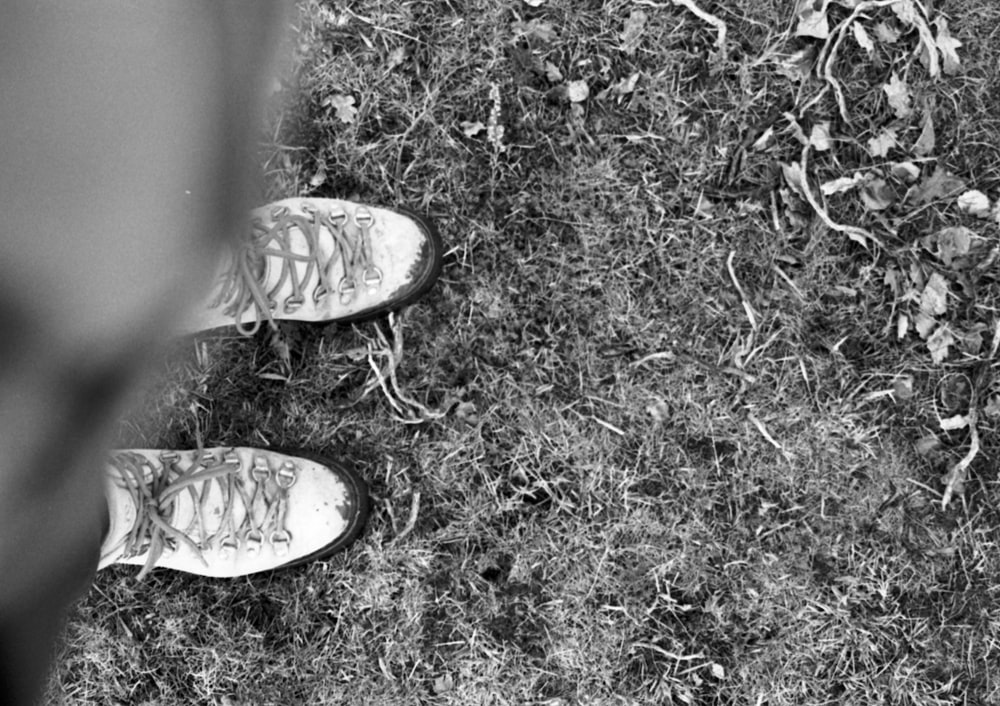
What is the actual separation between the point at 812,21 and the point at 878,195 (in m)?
0.59

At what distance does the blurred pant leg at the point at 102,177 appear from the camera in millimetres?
1099

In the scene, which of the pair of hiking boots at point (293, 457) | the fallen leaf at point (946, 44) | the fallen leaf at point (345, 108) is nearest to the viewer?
the pair of hiking boots at point (293, 457)

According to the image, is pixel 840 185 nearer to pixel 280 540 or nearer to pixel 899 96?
pixel 899 96

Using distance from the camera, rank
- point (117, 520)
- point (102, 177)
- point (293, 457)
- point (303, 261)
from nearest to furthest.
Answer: point (102, 177)
point (117, 520)
point (303, 261)
point (293, 457)

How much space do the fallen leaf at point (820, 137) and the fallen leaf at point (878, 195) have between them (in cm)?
18

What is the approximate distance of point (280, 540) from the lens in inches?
98.5

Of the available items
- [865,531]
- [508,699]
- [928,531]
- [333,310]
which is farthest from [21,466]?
[928,531]

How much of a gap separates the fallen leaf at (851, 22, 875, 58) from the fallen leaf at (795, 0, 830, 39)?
86 mm

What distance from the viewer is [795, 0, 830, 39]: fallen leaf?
2.53m

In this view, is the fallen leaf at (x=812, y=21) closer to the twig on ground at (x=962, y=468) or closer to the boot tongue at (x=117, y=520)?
the twig on ground at (x=962, y=468)

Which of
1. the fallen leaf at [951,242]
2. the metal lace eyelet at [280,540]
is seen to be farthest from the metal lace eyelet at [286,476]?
the fallen leaf at [951,242]

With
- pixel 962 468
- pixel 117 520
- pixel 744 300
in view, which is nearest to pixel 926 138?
pixel 744 300

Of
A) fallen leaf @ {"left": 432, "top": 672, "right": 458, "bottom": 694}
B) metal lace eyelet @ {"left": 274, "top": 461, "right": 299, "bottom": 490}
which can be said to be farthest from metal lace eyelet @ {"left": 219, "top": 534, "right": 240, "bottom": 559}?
fallen leaf @ {"left": 432, "top": 672, "right": 458, "bottom": 694}

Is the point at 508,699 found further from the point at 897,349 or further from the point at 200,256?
the point at 200,256
